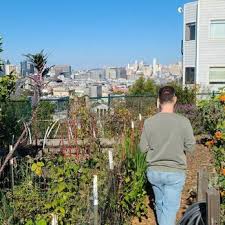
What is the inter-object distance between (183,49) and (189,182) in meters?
29.1

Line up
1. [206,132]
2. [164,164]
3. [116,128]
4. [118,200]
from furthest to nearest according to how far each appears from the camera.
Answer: [206,132]
[116,128]
[118,200]
[164,164]

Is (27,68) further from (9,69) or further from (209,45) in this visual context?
(209,45)

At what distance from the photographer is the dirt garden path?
20.4ft

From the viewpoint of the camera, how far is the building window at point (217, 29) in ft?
111

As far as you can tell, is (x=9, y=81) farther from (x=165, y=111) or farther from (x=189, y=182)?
(x=189, y=182)

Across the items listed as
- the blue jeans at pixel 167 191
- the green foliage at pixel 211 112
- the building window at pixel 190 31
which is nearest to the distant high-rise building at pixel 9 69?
the blue jeans at pixel 167 191

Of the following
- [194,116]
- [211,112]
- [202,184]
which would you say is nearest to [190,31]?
[194,116]

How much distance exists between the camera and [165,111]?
5008 mm

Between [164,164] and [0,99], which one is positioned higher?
[0,99]

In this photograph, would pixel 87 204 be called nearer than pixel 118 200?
Yes

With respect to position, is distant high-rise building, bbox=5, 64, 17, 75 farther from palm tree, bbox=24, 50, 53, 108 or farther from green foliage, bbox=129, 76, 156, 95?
green foliage, bbox=129, 76, 156, 95

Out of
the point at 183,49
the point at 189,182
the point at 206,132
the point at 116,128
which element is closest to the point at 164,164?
the point at 189,182

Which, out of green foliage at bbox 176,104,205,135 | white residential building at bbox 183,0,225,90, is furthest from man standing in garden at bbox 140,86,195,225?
white residential building at bbox 183,0,225,90

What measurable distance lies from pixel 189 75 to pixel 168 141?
31183mm
